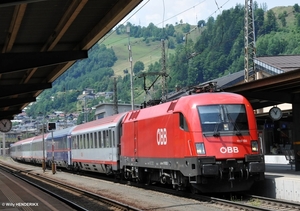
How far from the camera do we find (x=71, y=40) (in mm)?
21375

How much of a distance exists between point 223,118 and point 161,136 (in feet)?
9.24

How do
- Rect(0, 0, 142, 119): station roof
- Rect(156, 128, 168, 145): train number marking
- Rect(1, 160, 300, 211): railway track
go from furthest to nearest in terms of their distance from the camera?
Rect(156, 128, 168, 145): train number marking < Rect(0, 0, 142, 119): station roof < Rect(1, 160, 300, 211): railway track

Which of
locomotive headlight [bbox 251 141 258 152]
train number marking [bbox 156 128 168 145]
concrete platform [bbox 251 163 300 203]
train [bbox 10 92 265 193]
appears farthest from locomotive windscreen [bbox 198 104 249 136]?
train number marking [bbox 156 128 168 145]

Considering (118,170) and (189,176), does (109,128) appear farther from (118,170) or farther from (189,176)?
(189,176)

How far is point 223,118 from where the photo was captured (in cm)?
1554

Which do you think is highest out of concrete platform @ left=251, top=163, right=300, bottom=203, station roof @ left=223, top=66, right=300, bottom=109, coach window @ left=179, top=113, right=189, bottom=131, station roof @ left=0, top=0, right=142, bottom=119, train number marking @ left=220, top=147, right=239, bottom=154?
station roof @ left=0, top=0, right=142, bottom=119

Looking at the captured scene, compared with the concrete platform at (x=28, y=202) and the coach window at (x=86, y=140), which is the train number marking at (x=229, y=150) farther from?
the coach window at (x=86, y=140)

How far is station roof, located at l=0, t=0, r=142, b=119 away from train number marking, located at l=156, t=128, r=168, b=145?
3.93 meters

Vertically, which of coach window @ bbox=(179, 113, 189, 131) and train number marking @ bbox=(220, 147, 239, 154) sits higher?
coach window @ bbox=(179, 113, 189, 131)

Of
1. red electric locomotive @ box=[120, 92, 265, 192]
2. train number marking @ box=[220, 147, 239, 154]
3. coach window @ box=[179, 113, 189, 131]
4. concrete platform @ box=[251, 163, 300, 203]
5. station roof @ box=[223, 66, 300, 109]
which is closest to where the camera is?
concrete platform @ box=[251, 163, 300, 203]

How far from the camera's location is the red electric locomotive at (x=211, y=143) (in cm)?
1482

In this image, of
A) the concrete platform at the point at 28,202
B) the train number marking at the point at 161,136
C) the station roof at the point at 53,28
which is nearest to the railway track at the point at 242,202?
the train number marking at the point at 161,136

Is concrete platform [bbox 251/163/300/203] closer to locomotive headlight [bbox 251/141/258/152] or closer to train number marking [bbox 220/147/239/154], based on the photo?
locomotive headlight [bbox 251/141/258/152]

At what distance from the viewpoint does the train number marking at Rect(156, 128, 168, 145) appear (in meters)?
17.2
